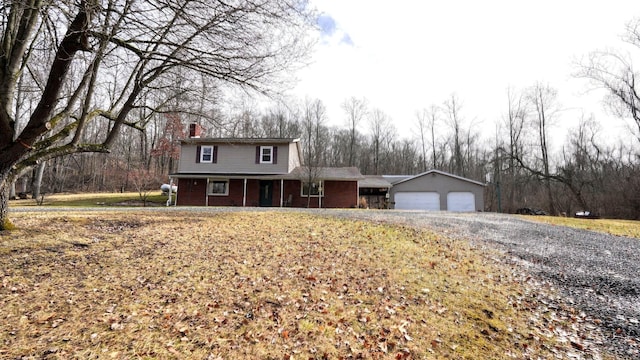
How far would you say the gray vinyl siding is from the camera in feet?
67.4

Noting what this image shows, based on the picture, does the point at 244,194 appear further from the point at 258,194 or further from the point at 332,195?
the point at 332,195

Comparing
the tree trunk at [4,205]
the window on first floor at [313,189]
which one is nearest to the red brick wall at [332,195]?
the window on first floor at [313,189]

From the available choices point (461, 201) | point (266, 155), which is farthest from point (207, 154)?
point (461, 201)

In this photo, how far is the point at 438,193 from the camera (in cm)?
2420

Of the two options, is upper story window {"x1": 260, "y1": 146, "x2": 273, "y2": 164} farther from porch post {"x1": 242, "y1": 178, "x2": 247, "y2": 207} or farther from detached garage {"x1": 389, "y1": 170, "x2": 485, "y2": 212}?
detached garage {"x1": 389, "y1": 170, "x2": 485, "y2": 212}

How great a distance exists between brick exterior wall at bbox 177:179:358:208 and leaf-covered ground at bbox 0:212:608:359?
44.5 feet

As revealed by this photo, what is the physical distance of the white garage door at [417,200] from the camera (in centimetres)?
2420

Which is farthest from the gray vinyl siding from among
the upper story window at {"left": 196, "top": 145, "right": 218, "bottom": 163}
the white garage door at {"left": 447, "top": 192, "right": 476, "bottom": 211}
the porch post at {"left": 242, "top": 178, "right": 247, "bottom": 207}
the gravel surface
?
the white garage door at {"left": 447, "top": 192, "right": 476, "bottom": 211}

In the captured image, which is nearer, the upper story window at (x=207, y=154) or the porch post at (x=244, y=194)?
the porch post at (x=244, y=194)

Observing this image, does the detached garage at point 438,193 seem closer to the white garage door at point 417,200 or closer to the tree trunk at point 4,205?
the white garage door at point 417,200

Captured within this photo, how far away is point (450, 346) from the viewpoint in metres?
3.69

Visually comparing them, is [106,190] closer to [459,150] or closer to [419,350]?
[419,350]

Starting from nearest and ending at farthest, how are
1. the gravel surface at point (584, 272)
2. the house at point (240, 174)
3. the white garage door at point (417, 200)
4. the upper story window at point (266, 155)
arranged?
1. the gravel surface at point (584, 272)
2. the house at point (240, 174)
3. the upper story window at point (266, 155)
4. the white garage door at point (417, 200)

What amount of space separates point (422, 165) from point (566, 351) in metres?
40.1
